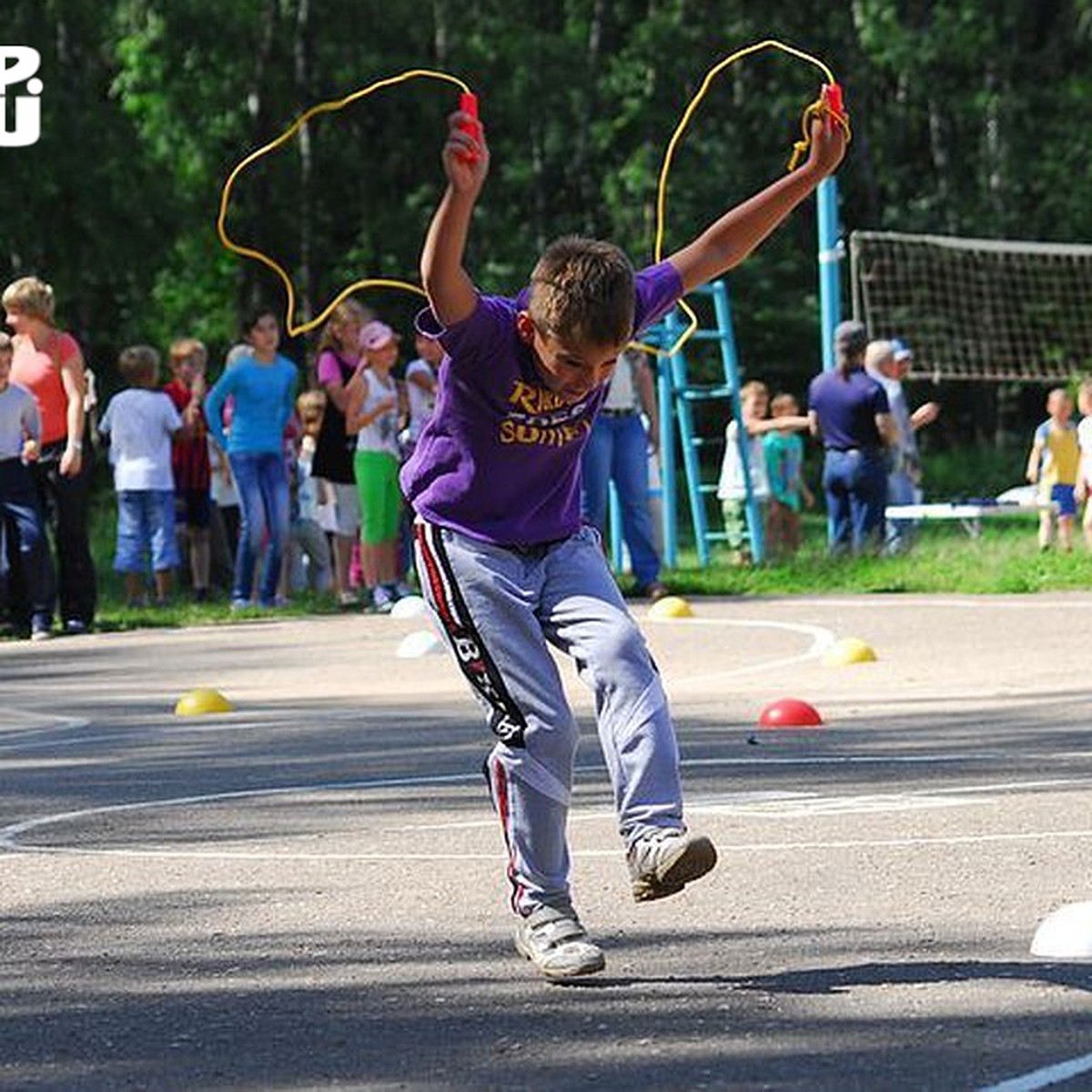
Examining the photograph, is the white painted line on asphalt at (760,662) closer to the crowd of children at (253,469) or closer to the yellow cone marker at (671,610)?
the yellow cone marker at (671,610)

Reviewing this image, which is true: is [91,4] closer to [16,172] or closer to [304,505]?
[16,172]

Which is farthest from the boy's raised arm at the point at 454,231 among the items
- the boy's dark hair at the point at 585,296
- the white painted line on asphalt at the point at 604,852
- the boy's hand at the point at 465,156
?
the white painted line on asphalt at the point at 604,852

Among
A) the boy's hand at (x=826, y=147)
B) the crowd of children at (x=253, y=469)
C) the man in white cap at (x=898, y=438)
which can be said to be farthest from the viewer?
the man in white cap at (x=898, y=438)

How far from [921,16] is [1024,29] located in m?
2.41

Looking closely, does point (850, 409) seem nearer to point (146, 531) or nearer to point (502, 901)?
point (146, 531)

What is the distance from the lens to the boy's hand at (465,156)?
20.5 feet

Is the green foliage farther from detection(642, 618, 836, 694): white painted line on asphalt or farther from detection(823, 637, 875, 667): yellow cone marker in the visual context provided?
detection(823, 637, 875, 667): yellow cone marker

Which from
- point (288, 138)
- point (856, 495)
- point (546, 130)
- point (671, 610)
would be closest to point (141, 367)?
point (671, 610)

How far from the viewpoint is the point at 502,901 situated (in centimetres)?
756

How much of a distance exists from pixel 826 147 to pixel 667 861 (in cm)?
182

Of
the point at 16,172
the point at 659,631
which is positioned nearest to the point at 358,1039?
the point at 659,631

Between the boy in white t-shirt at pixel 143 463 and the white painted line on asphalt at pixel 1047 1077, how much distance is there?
1495cm

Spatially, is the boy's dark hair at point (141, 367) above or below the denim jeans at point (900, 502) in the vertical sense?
above

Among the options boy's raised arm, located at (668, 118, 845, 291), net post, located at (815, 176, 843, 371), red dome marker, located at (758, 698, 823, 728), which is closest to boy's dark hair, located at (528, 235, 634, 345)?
boy's raised arm, located at (668, 118, 845, 291)
